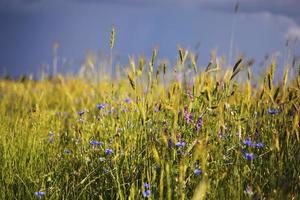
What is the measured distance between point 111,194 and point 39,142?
1.04 meters

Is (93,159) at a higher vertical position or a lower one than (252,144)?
lower

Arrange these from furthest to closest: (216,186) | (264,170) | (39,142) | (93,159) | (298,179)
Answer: (39,142), (93,159), (264,170), (298,179), (216,186)

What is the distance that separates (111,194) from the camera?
253cm

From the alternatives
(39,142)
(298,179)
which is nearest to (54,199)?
(39,142)

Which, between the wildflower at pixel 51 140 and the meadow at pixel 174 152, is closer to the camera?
the meadow at pixel 174 152

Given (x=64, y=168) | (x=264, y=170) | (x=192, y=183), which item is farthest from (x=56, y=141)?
(x=264, y=170)

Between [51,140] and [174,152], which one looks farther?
[51,140]

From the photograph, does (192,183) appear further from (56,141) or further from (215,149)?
(56,141)

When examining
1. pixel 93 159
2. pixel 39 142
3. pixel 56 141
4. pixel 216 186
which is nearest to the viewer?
pixel 216 186

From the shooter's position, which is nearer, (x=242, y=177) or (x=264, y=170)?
(x=242, y=177)

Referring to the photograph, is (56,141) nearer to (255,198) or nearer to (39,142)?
(39,142)

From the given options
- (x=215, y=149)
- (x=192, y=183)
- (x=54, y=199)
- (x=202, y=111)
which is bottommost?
(x=54, y=199)

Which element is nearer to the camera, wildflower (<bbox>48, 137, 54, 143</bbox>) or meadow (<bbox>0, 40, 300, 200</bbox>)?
meadow (<bbox>0, 40, 300, 200</bbox>)

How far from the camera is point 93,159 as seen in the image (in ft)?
9.94
